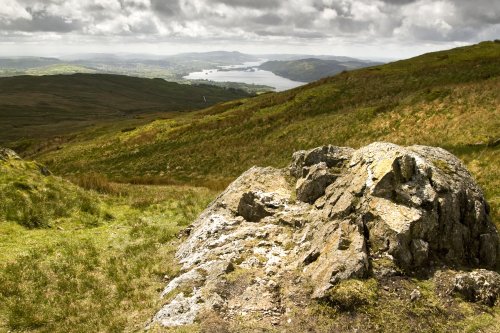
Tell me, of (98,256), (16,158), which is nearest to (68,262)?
(98,256)

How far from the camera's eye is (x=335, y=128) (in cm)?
4994

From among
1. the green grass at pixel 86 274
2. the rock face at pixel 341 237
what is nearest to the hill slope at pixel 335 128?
the rock face at pixel 341 237

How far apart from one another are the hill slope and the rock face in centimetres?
699

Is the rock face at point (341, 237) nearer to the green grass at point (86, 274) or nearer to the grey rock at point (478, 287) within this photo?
the grey rock at point (478, 287)

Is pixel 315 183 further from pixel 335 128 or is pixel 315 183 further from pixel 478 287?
pixel 335 128

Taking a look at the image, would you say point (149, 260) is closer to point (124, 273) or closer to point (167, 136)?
point (124, 273)

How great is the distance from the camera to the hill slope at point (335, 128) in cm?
3619

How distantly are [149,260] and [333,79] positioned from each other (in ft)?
233

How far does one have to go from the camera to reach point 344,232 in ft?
42.0

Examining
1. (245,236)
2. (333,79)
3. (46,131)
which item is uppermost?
(333,79)

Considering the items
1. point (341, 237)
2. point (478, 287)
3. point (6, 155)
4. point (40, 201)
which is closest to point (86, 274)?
point (40, 201)

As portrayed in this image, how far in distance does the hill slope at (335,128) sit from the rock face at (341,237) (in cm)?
699

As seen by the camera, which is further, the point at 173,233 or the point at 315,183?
the point at 173,233

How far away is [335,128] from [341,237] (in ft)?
128
